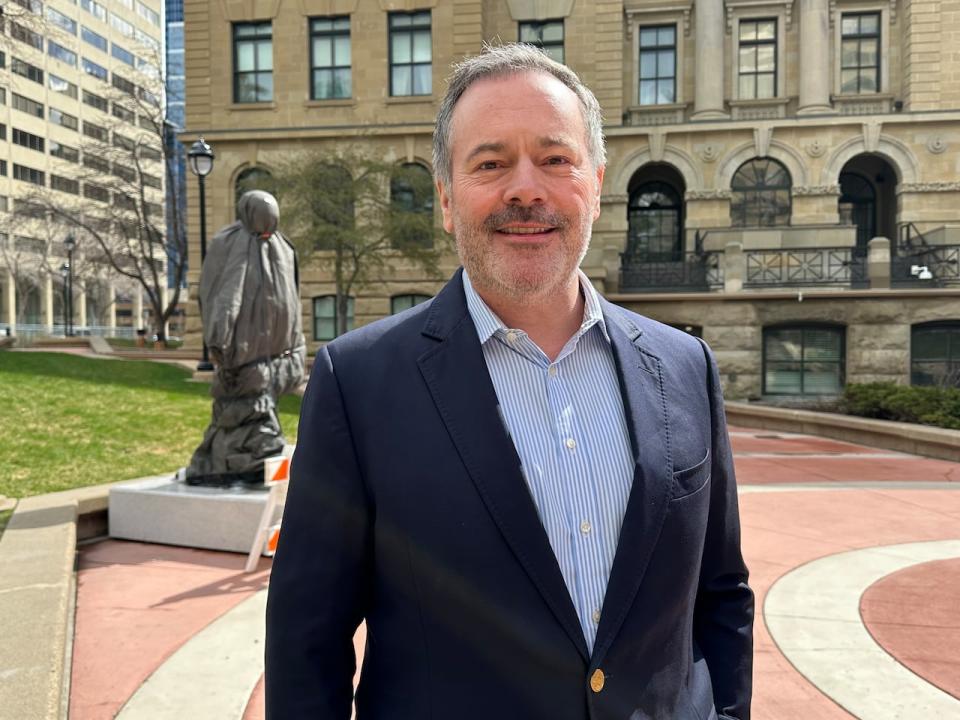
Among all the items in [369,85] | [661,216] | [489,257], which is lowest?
[489,257]

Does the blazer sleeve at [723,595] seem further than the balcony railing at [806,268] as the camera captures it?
No

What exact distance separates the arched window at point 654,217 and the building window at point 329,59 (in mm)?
12892

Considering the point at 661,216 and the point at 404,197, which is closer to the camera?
the point at 404,197

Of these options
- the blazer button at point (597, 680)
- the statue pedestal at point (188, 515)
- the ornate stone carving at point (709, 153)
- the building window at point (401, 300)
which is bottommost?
the statue pedestal at point (188, 515)

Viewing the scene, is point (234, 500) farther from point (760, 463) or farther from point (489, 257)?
point (760, 463)

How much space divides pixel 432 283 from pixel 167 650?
80.1 feet

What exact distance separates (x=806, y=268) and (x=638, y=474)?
2353 cm

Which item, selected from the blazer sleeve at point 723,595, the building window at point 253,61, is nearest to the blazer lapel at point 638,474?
the blazer sleeve at point 723,595

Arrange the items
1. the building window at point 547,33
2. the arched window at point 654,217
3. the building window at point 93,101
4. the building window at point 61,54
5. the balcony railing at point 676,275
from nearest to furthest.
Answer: the balcony railing at point 676,275, the building window at point 547,33, the arched window at point 654,217, the building window at point 61,54, the building window at point 93,101

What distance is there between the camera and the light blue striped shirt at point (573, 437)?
1.63 m

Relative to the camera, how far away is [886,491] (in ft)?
29.1

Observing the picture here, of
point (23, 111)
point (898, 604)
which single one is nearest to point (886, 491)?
point (898, 604)

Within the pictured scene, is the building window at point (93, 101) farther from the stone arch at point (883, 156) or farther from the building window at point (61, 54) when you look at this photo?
the stone arch at point (883, 156)

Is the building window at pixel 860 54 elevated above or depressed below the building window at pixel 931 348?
above
